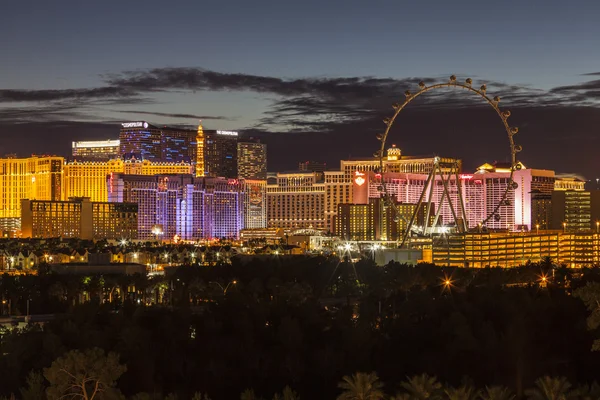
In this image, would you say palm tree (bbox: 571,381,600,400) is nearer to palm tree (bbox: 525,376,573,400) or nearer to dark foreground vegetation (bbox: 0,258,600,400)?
dark foreground vegetation (bbox: 0,258,600,400)

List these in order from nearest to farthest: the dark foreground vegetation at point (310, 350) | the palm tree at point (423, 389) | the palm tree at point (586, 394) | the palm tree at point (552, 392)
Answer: the palm tree at point (552, 392) → the palm tree at point (586, 394) → the palm tree at point (423, 389) → the dark foreground vegetation at point (310, 350)

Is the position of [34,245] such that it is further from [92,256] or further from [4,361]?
[4,361]

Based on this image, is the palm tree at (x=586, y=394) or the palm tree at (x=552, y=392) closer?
the palm tree at (x=552, y=392)

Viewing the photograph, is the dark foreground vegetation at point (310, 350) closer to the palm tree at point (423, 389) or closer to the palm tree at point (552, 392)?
the palm tree at point (423, 389)

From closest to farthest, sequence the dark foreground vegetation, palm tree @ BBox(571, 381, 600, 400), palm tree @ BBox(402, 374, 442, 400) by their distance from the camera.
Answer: palm tree @ BBox(571, 381, 600, 400) < palm tree @ BBox(402, 374, 442, 400) < the dark foreground vegetation

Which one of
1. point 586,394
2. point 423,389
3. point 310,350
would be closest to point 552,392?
point 586,394

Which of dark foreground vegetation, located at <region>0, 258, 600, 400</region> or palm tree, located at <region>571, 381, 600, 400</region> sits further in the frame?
dark foreground vegetation, located at <region>0, 258, 600, 400</region>

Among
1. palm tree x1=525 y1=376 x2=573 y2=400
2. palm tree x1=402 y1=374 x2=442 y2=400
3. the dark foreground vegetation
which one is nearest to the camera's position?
palm tree x1=525 y1=376 x2=573 y2=400

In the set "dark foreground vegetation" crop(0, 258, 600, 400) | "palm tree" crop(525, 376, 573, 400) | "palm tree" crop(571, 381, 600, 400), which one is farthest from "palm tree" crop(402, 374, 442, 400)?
"palm tree" crop(571, 381, 600, 400)

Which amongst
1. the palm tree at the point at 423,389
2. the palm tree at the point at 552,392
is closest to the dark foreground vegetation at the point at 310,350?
the palm tree at the point at 423,389

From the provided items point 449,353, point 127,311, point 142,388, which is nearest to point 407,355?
point 449,353

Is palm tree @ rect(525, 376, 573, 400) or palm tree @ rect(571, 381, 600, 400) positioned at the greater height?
palm tree @ rect(525, 376, 573, 400)

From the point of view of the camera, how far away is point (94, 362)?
54156 millimetres

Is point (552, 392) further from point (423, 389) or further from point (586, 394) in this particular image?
point (423, 389)
